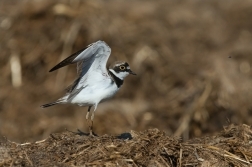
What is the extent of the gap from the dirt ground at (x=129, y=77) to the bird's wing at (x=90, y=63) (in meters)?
1.96

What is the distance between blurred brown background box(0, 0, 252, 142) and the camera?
13812 millimetres

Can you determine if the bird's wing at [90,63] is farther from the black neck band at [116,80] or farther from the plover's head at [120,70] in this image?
the plover's head at [120,70]

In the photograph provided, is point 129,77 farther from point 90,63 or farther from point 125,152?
point 125,152

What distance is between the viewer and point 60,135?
8.80m

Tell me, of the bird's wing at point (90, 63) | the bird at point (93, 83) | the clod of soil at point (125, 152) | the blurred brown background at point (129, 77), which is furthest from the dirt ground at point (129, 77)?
the clod of soil at point (125, 152)

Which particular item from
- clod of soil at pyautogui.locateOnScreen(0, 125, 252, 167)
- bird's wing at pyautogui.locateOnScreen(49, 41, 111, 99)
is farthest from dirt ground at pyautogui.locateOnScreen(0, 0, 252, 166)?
clod of soil at pyautogui.locateOnScreen(0, 125, 252, 167)

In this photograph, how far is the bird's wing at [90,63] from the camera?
9.54m

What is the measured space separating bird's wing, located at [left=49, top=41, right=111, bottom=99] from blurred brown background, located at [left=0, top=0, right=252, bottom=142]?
122 inches

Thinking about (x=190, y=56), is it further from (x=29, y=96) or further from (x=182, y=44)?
(x=29, y=96)

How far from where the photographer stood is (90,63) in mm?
9984

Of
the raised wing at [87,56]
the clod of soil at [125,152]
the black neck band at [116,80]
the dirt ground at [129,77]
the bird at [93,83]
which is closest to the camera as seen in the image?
the clod of soil at [125,152]

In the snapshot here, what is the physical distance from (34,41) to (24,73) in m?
0.81

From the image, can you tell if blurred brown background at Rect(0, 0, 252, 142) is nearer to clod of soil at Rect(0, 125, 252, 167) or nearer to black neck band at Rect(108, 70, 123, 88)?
black neck band at Rect(108, 70, 123, 88)

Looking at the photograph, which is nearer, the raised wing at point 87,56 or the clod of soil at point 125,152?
the clod of soil at point 125,152
